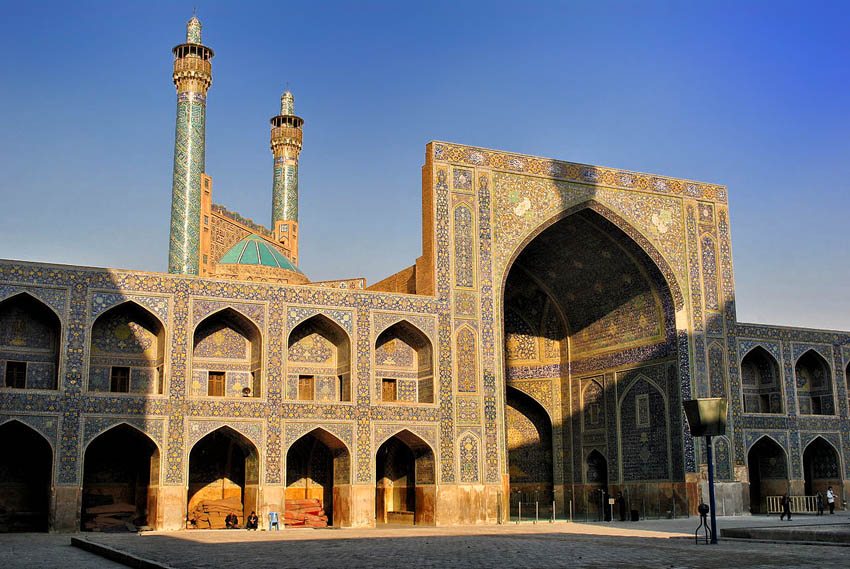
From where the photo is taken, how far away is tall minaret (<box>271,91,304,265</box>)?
4222 cm

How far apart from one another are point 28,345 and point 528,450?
1470cm

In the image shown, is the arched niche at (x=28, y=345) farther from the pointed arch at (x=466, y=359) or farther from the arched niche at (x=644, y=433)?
the arched niche at (x=644, y=433)

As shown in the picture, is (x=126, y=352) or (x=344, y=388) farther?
(x=344, y=388)

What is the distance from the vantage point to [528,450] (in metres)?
27.2

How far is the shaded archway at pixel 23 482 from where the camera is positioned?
18.5 metres

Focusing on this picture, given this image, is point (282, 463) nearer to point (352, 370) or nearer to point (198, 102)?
point (352, 370)

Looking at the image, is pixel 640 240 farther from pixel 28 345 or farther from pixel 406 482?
pixel 28 345

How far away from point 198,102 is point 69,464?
18.1 metres

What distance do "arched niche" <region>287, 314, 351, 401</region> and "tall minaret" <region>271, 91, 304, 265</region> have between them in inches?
862

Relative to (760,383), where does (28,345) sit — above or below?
above

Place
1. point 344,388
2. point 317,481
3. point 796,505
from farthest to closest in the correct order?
point 796,505, point 317,481, point 344,388

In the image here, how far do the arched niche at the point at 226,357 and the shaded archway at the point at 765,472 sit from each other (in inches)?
538

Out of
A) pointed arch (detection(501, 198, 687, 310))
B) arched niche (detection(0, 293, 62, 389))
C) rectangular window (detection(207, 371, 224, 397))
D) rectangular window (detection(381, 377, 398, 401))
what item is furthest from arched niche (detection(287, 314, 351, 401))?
pointed arch (detection(501, 198, 687, 310))

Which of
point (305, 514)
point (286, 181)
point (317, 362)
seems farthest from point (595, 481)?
point (286, 181)
